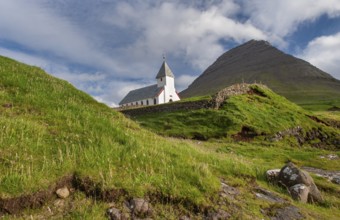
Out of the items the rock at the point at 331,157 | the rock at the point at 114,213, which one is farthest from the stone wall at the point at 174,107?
the rock at the point at 114,213

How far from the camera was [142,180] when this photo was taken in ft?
27.9

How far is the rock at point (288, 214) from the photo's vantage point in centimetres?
875

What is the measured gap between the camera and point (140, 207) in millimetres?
7672

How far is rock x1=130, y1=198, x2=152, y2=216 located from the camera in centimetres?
757

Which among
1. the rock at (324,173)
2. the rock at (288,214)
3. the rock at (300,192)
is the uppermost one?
the rock at (300,192)

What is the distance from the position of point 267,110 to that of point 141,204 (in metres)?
41.1

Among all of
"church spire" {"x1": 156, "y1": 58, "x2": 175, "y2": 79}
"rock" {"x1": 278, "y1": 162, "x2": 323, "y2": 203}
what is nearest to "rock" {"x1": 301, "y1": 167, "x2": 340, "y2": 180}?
"rock" {"x1": 278, "y1": 162, "x2": 323, "y2": 203}

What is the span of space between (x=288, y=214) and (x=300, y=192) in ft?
6.82

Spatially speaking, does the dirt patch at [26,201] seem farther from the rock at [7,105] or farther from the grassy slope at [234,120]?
the grassy slope at [234,120]

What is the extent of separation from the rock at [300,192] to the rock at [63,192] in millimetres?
7733

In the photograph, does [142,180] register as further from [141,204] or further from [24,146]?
[24,146]

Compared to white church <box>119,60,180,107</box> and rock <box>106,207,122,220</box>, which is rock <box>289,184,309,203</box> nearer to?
rock <box>106,207,122,220</box>

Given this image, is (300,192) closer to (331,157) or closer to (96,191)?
(96,191)

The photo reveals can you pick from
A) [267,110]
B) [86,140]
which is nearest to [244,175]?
[86,140]
